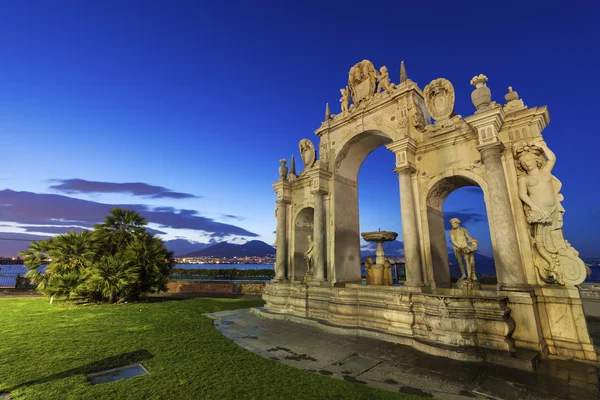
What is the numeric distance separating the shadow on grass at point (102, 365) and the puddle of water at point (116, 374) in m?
0.19

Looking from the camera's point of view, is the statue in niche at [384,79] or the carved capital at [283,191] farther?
the carved capital at [283,191]

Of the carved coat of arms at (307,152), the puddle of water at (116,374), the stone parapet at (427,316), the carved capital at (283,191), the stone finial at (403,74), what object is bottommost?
the puddle of water at (116,374)

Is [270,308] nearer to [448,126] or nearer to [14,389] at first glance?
[14,389]

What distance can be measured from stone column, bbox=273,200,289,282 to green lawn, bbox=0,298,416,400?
4.58m

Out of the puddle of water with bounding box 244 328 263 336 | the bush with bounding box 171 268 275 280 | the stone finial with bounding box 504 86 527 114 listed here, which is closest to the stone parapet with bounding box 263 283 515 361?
the puddle of water with bounding box 244 328 263 336

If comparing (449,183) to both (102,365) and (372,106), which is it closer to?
(372,106)

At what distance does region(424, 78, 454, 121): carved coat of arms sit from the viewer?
9516mm

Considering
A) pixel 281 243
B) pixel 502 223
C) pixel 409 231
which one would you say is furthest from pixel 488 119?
pixel 281 243

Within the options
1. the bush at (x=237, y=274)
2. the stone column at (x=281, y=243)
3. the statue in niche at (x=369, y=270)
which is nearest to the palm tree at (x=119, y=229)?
the stone column at (x=281, y=243)

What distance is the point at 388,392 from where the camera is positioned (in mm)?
4344

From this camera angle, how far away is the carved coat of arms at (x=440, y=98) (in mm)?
9516

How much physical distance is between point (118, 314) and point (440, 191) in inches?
548

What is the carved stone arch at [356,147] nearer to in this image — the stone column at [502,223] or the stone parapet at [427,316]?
the stone column at [502,223]

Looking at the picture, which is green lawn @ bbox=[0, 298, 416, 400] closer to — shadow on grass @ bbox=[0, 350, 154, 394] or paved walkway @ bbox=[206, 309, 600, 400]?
shadow on grass @ bbox=[0, 350, 154, 394]
